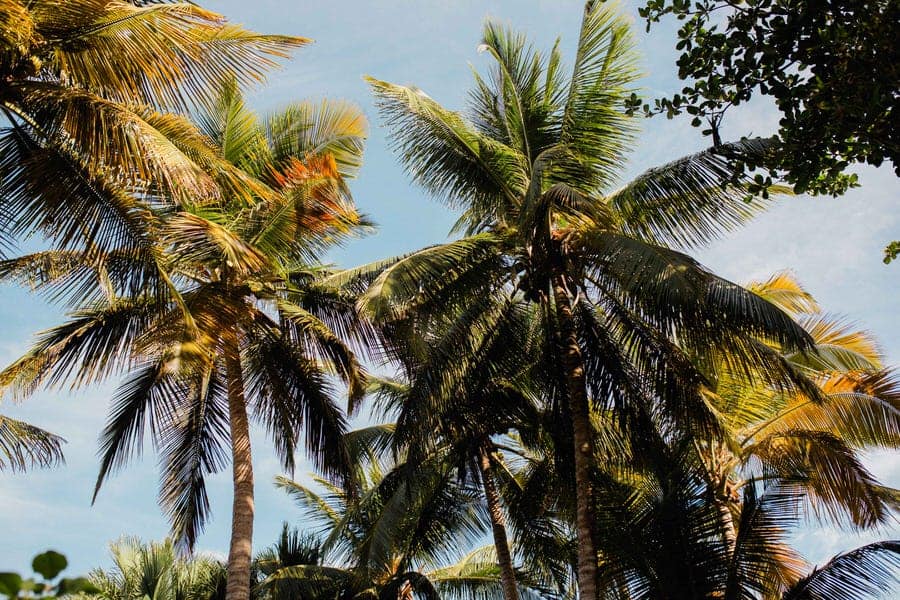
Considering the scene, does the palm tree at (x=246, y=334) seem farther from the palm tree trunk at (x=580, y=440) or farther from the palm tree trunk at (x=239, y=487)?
the palm tree trunk at (x=580, y=440)

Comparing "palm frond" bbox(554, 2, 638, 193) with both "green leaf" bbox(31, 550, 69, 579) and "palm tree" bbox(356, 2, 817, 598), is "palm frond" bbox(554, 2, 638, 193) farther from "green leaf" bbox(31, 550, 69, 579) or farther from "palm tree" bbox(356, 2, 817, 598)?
"green leaf" bbox(31, 550, 69, 579)

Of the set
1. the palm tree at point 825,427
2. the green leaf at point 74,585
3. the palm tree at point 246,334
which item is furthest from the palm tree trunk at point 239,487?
the green leaf at point 74,585

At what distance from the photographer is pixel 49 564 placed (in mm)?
1619

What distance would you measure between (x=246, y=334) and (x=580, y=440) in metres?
5.16

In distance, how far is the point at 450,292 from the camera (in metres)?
12.6

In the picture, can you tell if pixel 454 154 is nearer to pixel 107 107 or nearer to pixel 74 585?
pixel 107 107

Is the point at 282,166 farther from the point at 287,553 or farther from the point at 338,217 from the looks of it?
the point at 287,553

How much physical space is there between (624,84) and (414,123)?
3114mm

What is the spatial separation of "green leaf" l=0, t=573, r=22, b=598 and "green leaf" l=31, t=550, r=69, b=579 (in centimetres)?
6

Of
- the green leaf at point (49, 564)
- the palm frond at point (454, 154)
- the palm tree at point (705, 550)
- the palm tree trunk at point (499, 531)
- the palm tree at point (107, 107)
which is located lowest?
the green leaf at point (49, 564)

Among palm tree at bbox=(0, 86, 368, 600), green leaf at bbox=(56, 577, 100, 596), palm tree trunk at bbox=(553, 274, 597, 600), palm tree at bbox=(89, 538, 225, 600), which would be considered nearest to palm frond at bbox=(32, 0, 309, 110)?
palm tree at bbox=(0, 86, 368, 600)

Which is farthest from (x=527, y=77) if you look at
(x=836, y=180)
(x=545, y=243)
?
(x=836, y=180)

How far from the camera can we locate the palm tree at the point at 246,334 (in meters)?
12.3

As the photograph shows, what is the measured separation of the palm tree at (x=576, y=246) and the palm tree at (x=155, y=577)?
9.33 meters
